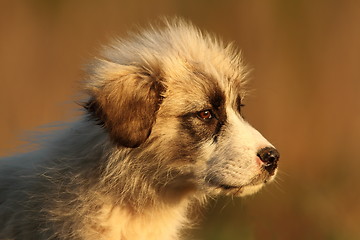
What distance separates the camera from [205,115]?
5.44 m

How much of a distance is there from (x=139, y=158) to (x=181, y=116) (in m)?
0.35

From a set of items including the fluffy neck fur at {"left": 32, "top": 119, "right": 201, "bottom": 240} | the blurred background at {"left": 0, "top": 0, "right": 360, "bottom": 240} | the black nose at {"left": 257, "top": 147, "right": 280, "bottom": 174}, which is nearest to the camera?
the black nose at {"left": 257, "top": 147, "right": 280, "bottom": 174}

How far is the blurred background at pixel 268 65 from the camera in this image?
8961mm

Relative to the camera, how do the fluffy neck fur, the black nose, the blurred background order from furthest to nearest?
the blurred background, the fluffy neck fur, the black nose

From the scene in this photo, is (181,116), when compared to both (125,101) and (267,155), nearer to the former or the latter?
(125,101)

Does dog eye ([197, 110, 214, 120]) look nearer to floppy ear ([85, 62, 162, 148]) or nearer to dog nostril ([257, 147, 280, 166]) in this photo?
floppy ear ([85, 62, 162, 148])

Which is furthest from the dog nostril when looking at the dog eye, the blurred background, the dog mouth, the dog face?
the blurred background

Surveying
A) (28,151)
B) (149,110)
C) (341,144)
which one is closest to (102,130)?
(149,110)

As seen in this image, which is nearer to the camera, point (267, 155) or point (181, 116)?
point (267, 155)

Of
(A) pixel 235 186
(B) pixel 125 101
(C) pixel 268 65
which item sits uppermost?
(C) pixel 268 65

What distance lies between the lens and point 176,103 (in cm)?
544

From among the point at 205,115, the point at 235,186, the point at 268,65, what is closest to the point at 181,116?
the point at 205,115

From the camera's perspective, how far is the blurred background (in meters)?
8.96

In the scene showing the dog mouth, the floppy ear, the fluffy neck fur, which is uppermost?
the floppy ear
